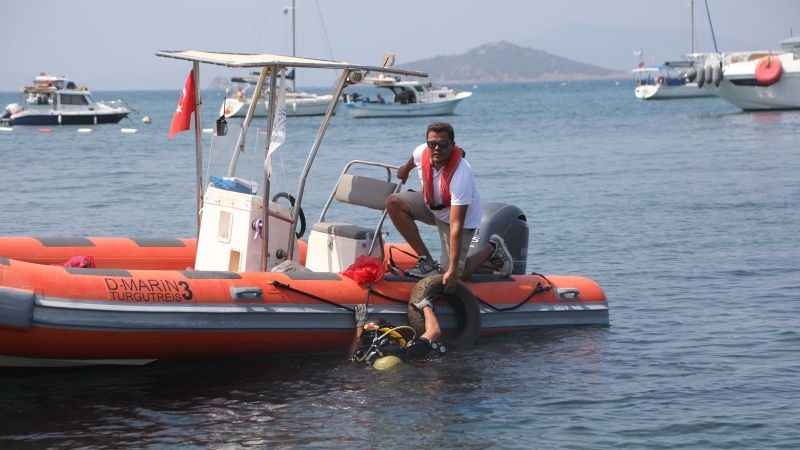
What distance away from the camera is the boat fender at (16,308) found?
885cm

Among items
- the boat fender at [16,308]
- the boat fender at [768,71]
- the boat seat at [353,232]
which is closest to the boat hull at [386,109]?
the boat fender at [768,71]

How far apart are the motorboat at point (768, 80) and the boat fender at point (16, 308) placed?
48844 mm

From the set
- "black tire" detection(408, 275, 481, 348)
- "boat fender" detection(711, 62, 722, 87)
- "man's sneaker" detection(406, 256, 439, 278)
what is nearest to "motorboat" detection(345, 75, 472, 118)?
"boat fender" detection(711, 62, 722, 87)

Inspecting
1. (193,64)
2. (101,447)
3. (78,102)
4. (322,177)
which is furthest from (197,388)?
(78,102)

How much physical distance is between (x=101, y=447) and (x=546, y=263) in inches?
325

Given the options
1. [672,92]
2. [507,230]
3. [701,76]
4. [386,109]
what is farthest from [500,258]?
[672,92]

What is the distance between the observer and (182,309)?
9.56 meters

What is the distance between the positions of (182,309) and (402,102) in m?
54.0

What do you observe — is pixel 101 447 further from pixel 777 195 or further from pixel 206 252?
pixel 777 195

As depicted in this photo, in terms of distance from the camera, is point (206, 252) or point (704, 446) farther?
point (206, 252)

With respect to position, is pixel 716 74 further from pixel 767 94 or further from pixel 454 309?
pixel 454 309

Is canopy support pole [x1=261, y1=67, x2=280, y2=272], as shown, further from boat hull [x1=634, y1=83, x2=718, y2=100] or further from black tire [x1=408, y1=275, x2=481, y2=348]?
boat hull [x1=634, y1=83, x2=718, y2=100]

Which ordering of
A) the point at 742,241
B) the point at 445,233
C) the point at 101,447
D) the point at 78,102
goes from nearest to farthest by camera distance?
the point at 101,447
the point at 445,233
the point at 742,241
the point at 78,102

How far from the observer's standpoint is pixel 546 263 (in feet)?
51.4
